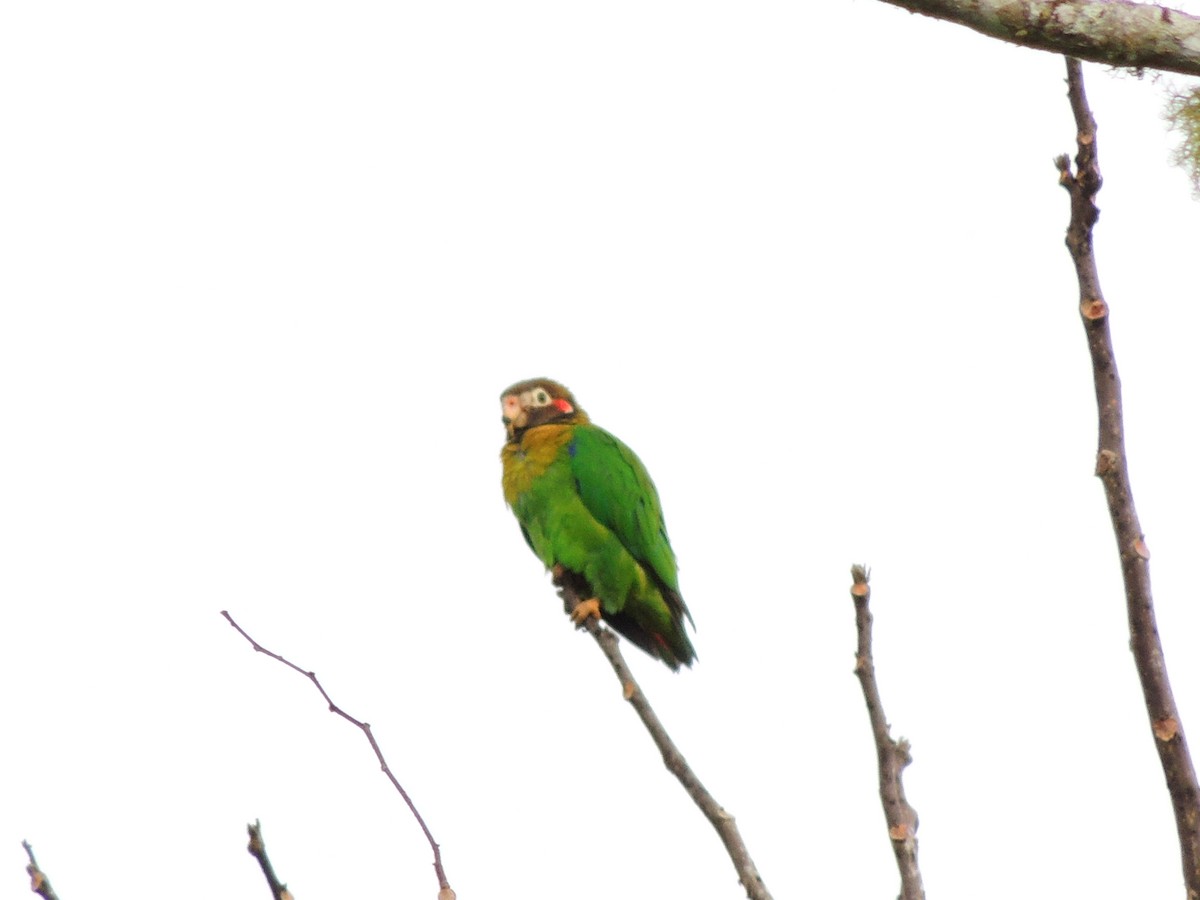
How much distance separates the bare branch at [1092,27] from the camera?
11.0 feet

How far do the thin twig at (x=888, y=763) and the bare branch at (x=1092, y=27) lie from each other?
4.60 ft

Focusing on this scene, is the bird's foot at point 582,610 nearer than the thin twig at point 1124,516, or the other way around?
the thin twig at point 1124,516

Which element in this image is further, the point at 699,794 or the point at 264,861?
the point at 699,794

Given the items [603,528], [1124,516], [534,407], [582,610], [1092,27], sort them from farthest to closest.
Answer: [534,407] → [603,528] → [582,610] → [1092,27] → [1124,516]

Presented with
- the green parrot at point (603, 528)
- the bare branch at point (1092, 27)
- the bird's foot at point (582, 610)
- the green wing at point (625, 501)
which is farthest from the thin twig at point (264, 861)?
the green wing at point (625, 501)

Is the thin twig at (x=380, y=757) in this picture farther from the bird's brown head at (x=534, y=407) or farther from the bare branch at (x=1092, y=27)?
the bird's brown head at (x=534, y=407)

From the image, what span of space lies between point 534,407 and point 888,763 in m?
4.31

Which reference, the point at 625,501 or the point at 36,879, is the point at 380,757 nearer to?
the point at 36,879

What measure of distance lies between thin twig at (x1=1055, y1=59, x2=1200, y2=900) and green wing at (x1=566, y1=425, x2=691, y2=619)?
3.74m

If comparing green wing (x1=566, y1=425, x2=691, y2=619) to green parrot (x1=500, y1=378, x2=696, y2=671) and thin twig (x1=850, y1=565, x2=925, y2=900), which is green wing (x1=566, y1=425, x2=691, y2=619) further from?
thin twig (x1=850, y1=565, x2=925, y2=900)

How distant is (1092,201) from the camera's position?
2.78 m

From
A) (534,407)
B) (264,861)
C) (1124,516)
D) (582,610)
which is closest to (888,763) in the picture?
(1124,516)

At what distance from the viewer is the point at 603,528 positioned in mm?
6391

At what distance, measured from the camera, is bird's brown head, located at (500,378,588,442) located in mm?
7055
